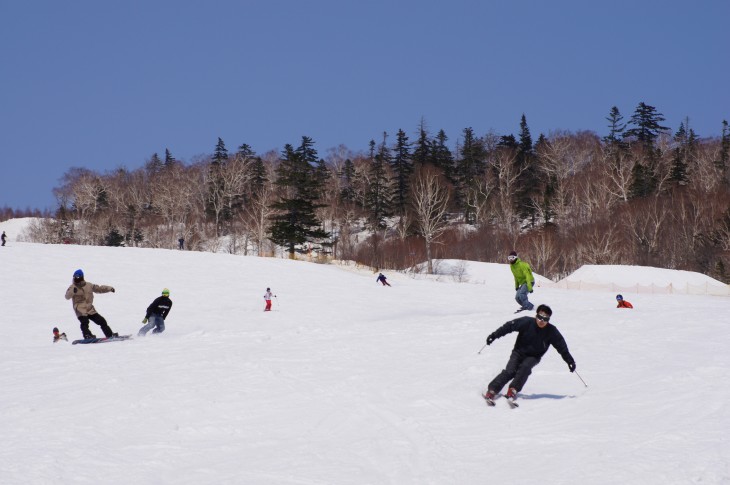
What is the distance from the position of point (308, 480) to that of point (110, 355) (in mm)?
8682

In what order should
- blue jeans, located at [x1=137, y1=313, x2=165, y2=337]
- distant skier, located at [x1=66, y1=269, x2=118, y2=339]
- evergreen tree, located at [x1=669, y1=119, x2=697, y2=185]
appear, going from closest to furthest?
distant skier, located at [x1=66, y1=269, x2=118, y2=339], blue jeans, located at [x1=137, y1=313, x2=165, y2=337], evergreen tree, located at [x1=669, y1=119, x2=697, y2=185]

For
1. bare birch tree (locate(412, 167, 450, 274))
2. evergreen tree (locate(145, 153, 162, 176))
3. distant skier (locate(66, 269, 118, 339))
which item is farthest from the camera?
evergreen tree (locate(145, 153, 162, 176))

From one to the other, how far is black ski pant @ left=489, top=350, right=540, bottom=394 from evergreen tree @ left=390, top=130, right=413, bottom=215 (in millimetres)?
75824

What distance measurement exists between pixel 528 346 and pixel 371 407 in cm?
245

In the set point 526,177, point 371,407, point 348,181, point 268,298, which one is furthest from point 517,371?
point 348,181

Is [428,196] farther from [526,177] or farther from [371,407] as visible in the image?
[371,407]

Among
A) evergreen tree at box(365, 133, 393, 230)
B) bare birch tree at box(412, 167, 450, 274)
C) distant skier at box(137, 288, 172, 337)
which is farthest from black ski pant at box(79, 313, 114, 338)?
evergreen tree at box(365, 133, 393, 230)

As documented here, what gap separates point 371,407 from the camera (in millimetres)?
8531

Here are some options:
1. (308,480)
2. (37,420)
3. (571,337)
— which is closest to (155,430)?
(37,420)

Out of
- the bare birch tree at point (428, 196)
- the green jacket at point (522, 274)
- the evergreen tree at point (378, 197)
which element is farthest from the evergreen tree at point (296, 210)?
the green jacket at point (522, 274)

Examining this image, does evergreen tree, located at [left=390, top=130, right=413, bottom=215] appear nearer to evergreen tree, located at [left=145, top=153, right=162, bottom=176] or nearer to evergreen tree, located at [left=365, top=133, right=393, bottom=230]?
evergreen tree, located at [left=365, top=133, right=393, bottom=230]

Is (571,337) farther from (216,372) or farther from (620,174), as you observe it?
(620,174)

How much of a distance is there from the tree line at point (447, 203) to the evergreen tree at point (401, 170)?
286 millimetres

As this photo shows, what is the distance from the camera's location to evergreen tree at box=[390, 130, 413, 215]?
86.7 m
